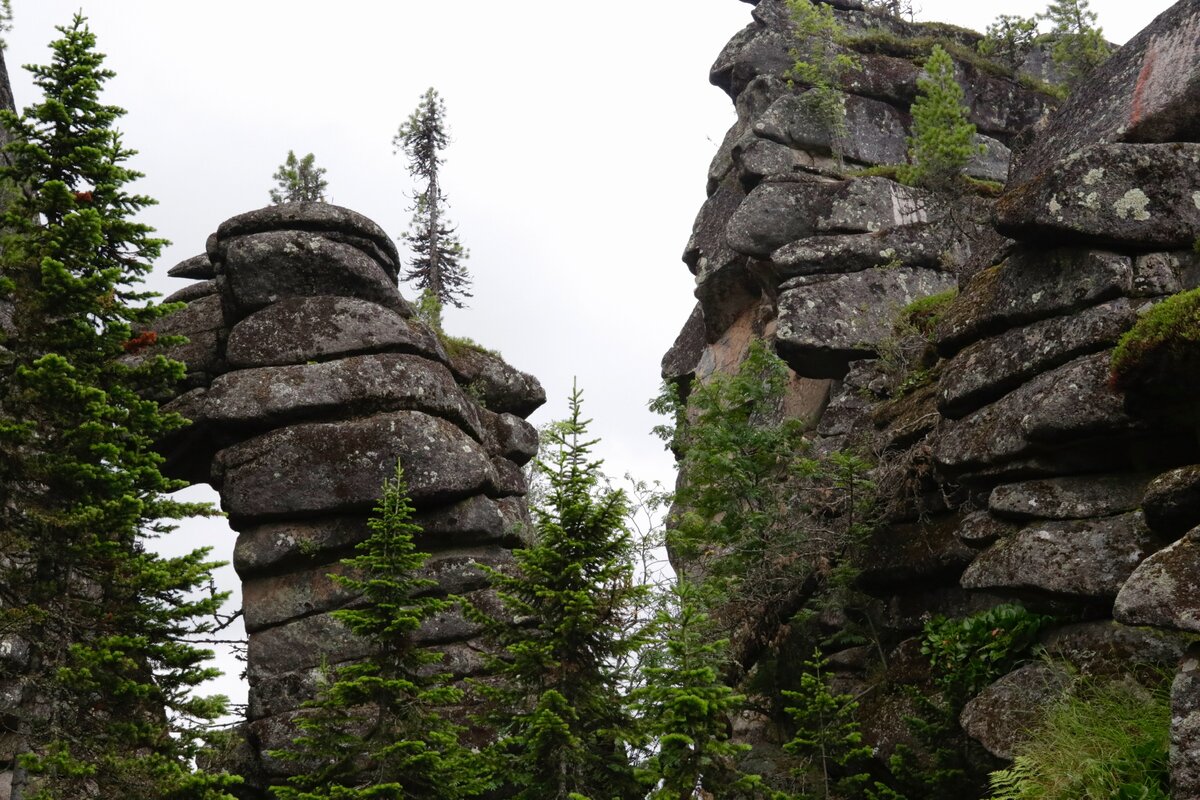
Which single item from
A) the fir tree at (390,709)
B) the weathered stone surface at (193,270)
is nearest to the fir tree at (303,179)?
the weathered stone surface at (193,270)

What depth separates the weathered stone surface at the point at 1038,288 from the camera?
13.5 meters

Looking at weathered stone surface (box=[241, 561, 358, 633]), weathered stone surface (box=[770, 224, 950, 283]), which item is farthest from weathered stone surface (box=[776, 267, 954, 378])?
weathered stone surface (box=[241, 561, 358, 633])

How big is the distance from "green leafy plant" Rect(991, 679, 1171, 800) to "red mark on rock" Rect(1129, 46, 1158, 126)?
343 inches

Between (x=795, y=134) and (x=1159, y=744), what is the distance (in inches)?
965

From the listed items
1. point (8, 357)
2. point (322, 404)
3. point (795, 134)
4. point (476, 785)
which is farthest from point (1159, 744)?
point (795, 134)

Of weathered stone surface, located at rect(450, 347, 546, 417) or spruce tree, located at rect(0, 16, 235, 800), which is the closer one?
spruce tree, located at rect(0, 16, 235, 800)

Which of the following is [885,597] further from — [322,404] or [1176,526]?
[322,404]

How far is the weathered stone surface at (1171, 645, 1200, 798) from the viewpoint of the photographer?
26.2 ft

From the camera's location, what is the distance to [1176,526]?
993 cm

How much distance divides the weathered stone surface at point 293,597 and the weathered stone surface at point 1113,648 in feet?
45.4

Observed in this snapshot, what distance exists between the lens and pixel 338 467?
2147 centimetres

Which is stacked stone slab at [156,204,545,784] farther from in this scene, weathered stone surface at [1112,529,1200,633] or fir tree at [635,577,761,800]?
weathered stone surface at [1112,529,1200,633]

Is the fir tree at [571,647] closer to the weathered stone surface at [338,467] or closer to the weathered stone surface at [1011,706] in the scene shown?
the weathered stone surface at [1011,706]

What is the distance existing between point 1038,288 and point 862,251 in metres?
11.8
